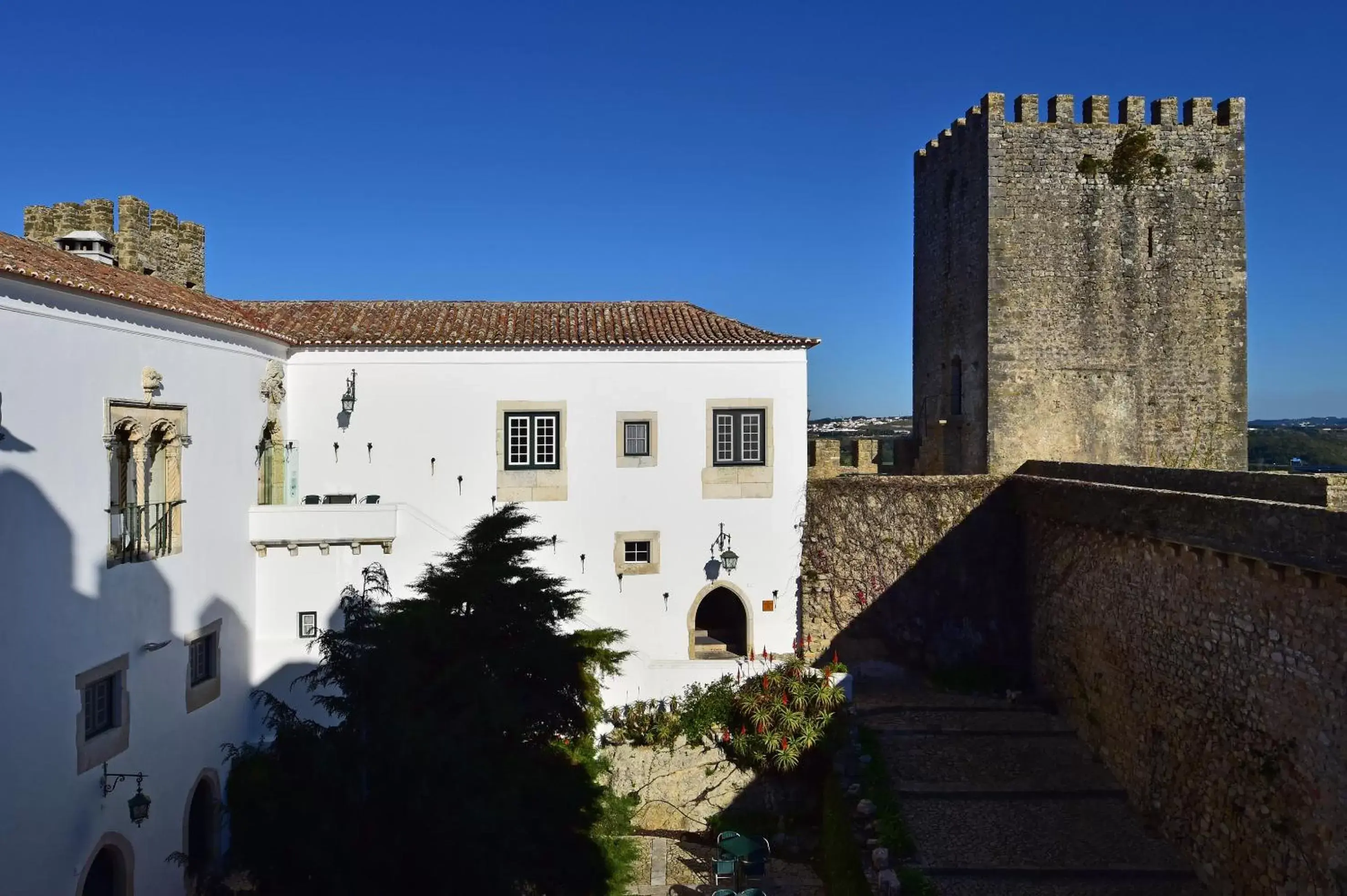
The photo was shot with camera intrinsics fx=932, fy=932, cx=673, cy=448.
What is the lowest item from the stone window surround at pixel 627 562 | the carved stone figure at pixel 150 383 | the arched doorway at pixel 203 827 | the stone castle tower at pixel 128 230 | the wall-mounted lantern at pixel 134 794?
the arched doorway at pixel 203 827

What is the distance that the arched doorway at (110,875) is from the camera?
36.8 ft

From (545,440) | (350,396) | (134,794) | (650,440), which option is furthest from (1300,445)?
(134,794)

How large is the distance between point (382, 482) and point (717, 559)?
629 cm

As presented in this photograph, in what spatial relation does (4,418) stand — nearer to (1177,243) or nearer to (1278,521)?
(1278,521)

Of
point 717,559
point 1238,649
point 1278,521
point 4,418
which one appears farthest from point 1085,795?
point 4,418

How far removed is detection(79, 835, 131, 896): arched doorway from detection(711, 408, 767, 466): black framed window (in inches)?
425

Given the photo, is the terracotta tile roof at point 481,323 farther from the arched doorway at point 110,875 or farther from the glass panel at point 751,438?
the arched doorway at point 110,875

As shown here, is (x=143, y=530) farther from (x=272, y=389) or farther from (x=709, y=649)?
(x=709, y=649)

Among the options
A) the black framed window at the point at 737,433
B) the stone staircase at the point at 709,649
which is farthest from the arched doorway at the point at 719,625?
the black framed window at the point at 737,433

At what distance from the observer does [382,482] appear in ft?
55.6

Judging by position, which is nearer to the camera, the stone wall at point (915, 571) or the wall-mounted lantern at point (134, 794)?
the wall-mounted lantern at point (134, 794)

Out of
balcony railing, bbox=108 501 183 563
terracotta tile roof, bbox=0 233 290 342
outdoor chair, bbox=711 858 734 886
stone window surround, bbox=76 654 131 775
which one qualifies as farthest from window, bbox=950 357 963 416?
stone window surround, bbox=76 654 131 775

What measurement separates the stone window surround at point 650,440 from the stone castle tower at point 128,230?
8.40 m

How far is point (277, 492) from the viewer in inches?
637
